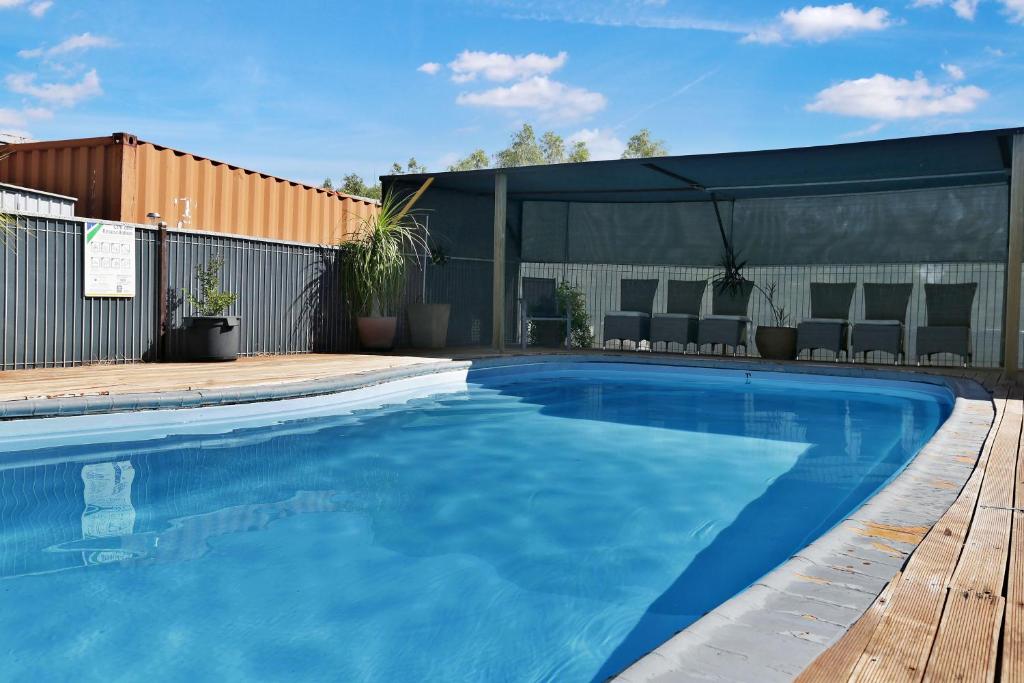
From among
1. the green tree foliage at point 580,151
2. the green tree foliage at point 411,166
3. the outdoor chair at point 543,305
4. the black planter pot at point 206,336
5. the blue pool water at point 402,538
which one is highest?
the green tree foliage at point 580,151

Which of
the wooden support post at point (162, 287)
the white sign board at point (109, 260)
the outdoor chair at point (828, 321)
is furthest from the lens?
the outdoor chair at point (828, 321)

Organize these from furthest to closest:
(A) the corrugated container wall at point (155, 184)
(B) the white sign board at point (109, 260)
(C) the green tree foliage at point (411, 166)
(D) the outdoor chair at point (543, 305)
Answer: (C) the green tree foliage at point (411, 166) → (D) the outdoor chair at point (543, 305) → (A) the corrugated container wall at point (155, 184) → (B) the white sign board at point (109, 260)

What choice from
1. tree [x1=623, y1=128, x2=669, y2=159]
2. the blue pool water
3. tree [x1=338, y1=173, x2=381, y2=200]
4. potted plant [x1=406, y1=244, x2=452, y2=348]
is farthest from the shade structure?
tree [x1=623, y1=128, x2=669, y2=159]

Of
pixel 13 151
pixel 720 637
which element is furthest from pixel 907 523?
pixel 13 151

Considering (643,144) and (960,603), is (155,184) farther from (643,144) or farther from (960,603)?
(643,144)

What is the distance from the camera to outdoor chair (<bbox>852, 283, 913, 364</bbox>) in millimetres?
9273

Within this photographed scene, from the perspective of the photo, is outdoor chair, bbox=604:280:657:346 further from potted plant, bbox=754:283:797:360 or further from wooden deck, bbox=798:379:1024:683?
wooden deck, bbox=798:379:1024:683

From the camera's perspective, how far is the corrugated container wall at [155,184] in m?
8.26

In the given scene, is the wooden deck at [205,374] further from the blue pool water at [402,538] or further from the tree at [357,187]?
the tree at [357,187]

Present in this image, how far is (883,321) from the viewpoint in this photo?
31.1 ft

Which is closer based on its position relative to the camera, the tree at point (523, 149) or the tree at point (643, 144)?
the tree at point (643, 144)

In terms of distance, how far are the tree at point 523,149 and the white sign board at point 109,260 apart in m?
48.1

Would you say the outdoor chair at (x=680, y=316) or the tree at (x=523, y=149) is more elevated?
the tree at (x=523, y=149)

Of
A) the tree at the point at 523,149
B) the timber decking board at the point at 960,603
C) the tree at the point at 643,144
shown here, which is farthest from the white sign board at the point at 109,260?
the tree at the point at 523,149
